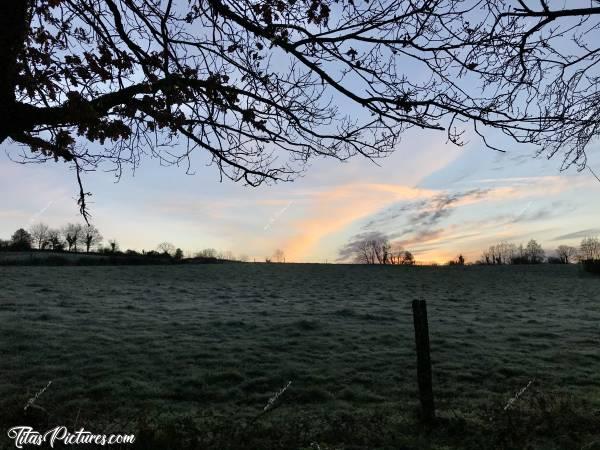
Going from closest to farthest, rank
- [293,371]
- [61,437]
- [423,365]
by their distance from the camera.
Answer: [61,437], [423,365], [293,371]

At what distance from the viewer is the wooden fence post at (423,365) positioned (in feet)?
23.6

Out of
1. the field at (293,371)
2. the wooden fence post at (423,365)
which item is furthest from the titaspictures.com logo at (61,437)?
the wooden fence post at (423,365)

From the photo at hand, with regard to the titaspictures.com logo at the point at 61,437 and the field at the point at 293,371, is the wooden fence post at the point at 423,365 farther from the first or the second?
the titaspictures.com logo at the point at 61,437

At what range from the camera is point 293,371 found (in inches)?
410

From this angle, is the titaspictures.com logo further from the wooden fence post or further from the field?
the wooden fence post

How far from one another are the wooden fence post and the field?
31cm

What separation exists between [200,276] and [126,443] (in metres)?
36.9

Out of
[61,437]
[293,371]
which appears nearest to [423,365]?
[293,371]

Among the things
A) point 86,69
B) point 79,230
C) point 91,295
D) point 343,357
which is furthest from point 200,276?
point 79,230

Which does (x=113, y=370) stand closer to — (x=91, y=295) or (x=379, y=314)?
(x=379, y=314)

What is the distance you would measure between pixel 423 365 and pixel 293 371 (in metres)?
3.69

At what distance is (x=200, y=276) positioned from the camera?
41.9 metres

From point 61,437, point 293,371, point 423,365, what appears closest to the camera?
point 61,437

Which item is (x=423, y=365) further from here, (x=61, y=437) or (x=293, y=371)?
(x=61, y=437)
